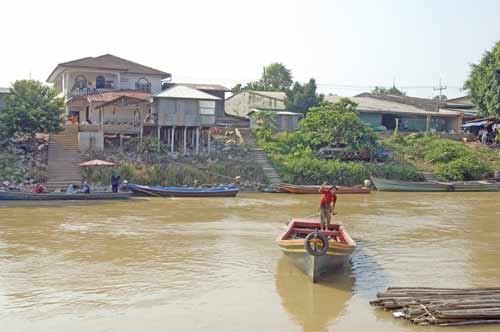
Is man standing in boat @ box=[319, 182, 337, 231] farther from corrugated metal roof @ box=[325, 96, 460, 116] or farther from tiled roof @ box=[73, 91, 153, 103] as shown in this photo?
corrugated metal roof @ box=[325, 96, 460, 116]

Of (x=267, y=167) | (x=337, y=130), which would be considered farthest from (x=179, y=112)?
(x=337, y=130)

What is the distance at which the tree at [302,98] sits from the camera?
151 ft

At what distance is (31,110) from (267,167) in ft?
43.9

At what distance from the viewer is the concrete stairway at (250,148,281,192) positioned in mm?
33706

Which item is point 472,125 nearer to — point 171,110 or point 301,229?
point 171,110

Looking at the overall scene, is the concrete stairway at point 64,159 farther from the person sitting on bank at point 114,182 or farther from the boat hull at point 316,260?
the boat hull at point 316,260

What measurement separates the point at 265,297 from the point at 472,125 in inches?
1508

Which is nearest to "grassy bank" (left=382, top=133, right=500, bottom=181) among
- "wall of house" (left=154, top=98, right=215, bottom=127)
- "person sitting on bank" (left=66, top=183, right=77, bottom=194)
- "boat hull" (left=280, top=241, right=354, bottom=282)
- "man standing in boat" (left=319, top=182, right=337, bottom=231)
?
"wall of house" (left=154, top=98, right=215, bottom=127)

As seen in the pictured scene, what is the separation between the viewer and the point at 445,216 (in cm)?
2508

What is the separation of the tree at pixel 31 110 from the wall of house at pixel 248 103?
17.1 meters

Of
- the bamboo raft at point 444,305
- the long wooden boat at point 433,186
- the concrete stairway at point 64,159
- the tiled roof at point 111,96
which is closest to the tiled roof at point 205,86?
the tiled roof at point 111,96

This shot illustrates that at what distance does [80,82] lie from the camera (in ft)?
128

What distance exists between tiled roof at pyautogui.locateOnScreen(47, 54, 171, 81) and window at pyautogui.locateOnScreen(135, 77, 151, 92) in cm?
61

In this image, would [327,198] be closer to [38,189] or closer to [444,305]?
[444,305]
